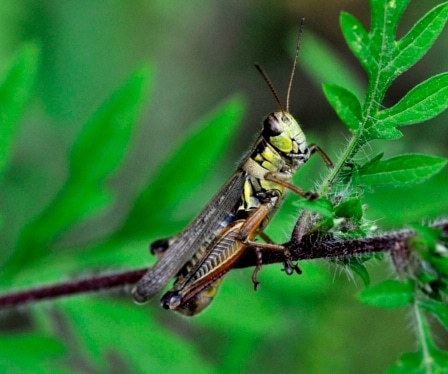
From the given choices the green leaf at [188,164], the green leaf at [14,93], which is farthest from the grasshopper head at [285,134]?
the green leaf at [14,93]

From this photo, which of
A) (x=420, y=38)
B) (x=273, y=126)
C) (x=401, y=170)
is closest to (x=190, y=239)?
(x=273, y=126)

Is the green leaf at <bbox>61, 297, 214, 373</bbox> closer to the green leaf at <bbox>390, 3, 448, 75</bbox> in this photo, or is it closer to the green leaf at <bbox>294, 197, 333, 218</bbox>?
the green leaf at <bbox>294, 197, 333, 218</bbox>

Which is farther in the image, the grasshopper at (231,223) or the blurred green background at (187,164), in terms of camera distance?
the blurred green background at (187,164)

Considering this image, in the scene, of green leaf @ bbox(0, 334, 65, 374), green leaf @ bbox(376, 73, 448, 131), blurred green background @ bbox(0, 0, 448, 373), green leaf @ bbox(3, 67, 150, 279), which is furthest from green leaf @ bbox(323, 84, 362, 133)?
green leaf @ bbox(0, 334, 65, 374)

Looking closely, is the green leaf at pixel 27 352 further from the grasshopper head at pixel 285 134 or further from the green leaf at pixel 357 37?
the green leaf at pixel 357 37

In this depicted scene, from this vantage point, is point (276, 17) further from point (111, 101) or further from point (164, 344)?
point (164, 344)

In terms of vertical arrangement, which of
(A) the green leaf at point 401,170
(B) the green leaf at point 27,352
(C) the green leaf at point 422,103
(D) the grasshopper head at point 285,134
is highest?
(C) the green leaf at point 422,103

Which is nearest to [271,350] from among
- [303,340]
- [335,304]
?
[303,340]
